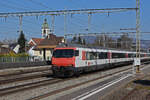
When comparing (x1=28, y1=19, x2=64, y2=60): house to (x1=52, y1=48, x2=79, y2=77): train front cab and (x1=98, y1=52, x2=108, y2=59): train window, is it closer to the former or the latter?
(x1=98, y1=52, x2=108, y2=59): train window

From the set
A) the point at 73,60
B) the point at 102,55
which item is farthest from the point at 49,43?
the point at 73,60

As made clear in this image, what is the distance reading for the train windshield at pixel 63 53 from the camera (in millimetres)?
19005

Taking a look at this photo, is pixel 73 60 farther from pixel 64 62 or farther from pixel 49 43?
pixel 49 43

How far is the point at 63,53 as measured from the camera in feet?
63.4

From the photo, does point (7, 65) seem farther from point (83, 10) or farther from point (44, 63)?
point (83, 10)

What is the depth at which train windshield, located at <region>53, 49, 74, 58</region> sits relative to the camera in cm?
1900

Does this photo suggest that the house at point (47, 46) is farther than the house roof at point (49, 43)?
No

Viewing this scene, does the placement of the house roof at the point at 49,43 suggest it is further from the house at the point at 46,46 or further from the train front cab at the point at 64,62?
the train front cab at the point at 64,62

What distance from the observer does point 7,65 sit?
2909 cm

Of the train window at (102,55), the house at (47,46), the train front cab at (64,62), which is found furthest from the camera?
the house at (47,46)

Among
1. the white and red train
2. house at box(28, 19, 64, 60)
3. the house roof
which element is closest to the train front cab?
the white and red train

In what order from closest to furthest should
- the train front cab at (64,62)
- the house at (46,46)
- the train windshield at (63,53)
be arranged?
the train front cab at (64,62) < the train windshield at (63,53) < the house at (46,46)

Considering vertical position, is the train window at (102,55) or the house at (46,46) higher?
the house at (46,46)

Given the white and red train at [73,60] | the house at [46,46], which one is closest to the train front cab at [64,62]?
the white and red train at [73,60]
